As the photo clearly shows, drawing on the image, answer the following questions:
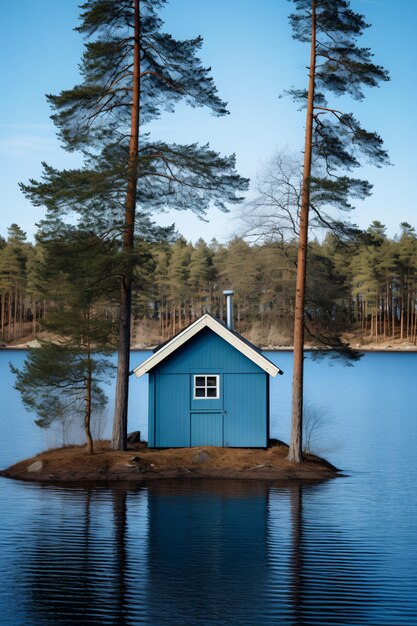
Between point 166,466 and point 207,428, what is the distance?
7.00ft

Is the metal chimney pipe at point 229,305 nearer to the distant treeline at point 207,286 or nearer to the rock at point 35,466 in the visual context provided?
the rock at point 35,466

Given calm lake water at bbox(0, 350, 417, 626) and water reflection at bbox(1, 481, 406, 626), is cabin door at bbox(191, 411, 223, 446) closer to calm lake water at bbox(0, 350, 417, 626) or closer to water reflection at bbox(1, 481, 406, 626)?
calm lake water at bbox(0, 350, 417, 626)

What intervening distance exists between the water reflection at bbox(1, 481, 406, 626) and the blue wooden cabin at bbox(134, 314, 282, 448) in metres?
3.93

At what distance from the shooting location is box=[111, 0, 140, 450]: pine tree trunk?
1021 inches

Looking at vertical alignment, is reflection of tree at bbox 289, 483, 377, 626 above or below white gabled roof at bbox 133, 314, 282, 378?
below

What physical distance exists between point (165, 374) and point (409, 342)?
118 m

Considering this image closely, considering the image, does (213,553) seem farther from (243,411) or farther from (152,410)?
(152,410)

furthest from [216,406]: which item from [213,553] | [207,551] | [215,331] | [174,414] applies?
[213,553]

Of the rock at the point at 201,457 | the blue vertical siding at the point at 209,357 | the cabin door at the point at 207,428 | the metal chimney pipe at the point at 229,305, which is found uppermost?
the metal chimney pipe at the point at 229,305

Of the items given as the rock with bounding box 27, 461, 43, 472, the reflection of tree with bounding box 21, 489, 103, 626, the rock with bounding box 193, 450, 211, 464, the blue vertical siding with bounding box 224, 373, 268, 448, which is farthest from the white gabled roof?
the reflection of tree with bounding box 21, 489, 103, 626

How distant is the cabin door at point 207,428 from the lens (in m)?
26.8

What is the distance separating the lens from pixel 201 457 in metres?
25.7

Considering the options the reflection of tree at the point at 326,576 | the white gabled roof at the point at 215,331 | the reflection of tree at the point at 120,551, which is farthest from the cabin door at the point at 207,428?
the reflection of tree at the point at 326,576

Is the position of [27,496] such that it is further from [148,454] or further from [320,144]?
[320,144]
